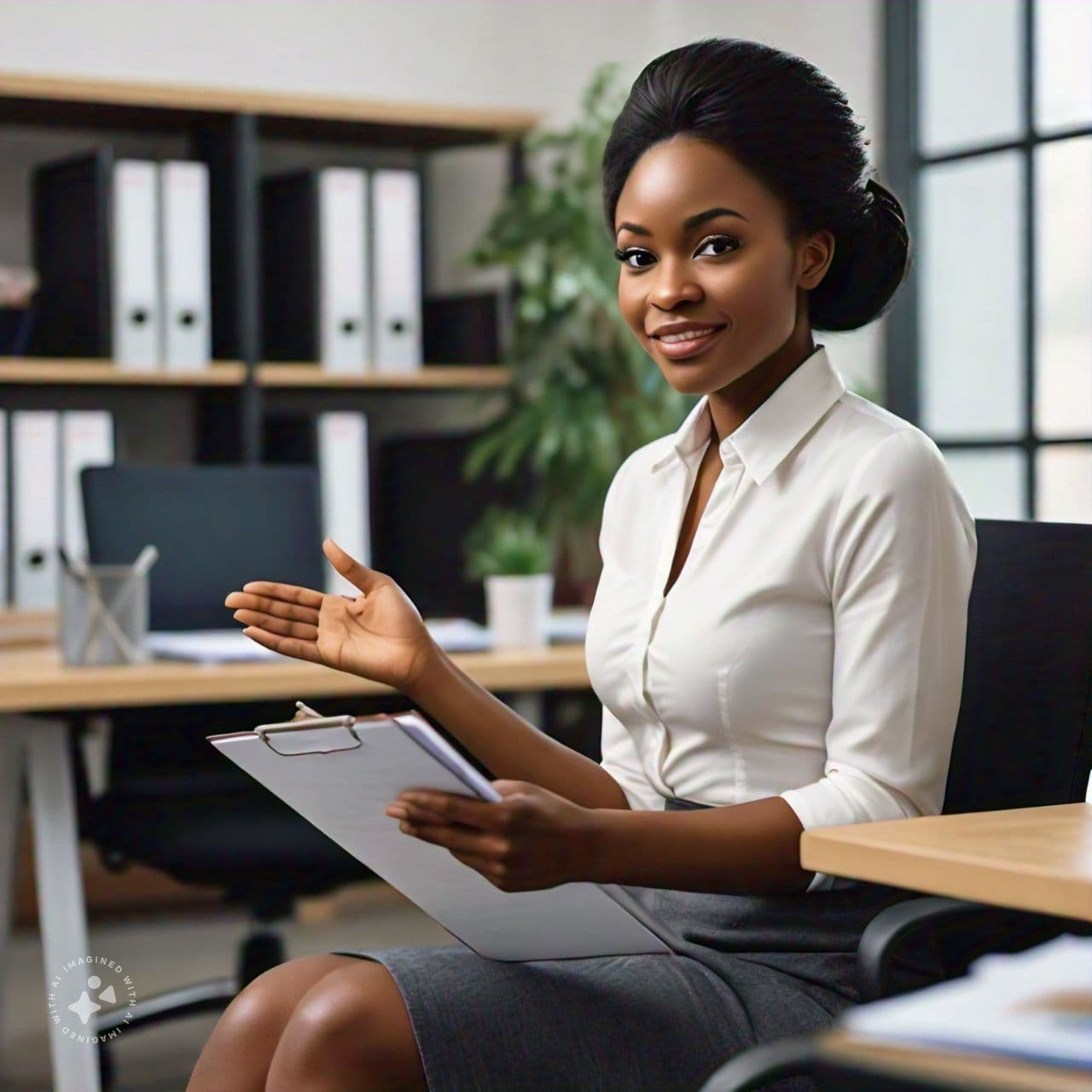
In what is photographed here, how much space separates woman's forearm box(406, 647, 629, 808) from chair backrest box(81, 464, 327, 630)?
130cm

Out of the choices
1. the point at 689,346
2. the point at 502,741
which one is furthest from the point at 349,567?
the point at 689,346

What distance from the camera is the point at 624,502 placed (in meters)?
1.56

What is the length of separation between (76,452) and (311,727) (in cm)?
231

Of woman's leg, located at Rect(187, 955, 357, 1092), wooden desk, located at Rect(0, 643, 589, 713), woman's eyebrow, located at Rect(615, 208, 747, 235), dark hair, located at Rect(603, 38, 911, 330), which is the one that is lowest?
woman's leg, located at Rect(187, 955, 357, 1092)

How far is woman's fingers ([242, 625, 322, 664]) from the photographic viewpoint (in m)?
1.35

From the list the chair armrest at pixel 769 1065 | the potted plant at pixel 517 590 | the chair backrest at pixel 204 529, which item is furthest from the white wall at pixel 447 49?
the chair armrest at pixel 769 1065

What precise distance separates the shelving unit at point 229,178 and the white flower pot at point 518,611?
3.51ft

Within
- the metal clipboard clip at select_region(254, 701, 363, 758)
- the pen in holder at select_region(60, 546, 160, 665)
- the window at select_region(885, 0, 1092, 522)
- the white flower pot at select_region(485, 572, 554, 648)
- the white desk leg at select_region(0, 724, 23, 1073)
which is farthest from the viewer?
the window at select_region(885, 0, 1092, 522)

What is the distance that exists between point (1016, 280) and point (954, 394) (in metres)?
0.32

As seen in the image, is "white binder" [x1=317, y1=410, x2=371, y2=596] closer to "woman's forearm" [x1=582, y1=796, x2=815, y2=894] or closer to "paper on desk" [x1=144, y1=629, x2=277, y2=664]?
"paper on desk" [x1=144, y1=629, x2=277, y2=664]

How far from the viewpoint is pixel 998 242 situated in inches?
146

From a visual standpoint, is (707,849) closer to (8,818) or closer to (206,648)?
(206,648)

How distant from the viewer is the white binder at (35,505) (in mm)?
3193

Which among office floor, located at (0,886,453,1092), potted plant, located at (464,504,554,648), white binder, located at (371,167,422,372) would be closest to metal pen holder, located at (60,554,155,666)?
potted plant, located at (464,504,554,648)
